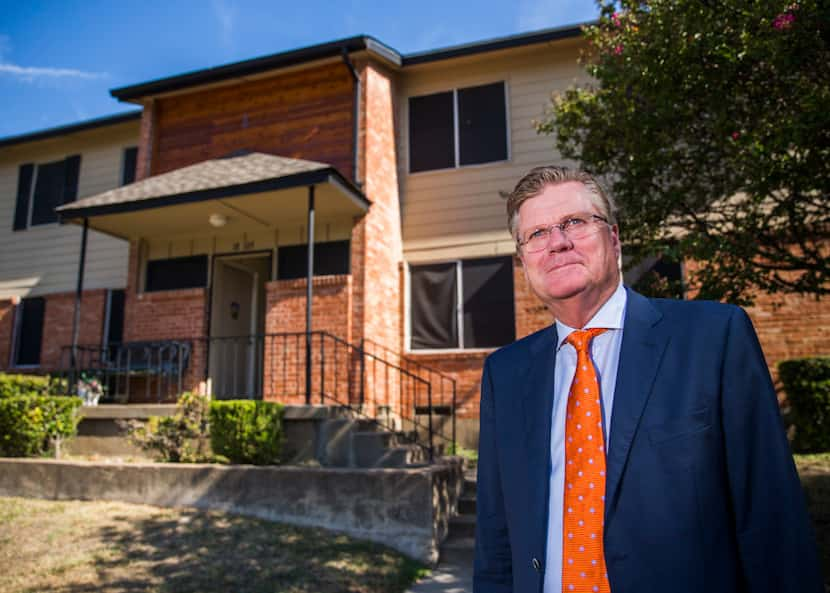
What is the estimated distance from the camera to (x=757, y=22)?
460 cm

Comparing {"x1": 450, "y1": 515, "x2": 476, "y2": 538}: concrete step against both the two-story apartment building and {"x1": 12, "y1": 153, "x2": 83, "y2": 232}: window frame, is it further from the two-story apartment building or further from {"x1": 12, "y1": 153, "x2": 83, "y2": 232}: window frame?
{"x1": 12, "y1": 153, "x2": 83, "y2": 232}: window frame

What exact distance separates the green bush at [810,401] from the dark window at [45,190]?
1404cm

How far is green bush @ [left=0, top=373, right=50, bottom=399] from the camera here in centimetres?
838

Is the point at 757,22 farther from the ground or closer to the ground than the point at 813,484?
farther from the ground

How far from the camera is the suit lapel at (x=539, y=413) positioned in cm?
167

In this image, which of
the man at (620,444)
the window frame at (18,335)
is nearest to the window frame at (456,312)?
the window frame at (18,335)

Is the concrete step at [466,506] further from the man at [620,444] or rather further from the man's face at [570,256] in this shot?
the man's face at [570,256]

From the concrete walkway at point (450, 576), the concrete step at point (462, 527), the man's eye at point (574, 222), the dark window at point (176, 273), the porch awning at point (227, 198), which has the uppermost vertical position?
the porch awning at point (227, 198)

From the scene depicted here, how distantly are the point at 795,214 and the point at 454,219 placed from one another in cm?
600

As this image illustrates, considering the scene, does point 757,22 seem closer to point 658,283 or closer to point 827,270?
point 827,270

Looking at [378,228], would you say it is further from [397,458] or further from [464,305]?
[397,458]

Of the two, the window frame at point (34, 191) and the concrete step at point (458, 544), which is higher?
the window frame at point (34, 191)

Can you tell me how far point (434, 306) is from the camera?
417 inches

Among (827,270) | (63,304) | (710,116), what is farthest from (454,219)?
(63,304)
